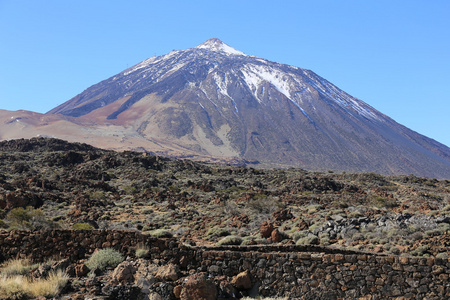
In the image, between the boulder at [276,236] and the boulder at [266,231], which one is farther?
the boulder at [266,231]

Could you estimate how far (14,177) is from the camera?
41.2 metres

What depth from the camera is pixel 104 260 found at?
9.16 metres

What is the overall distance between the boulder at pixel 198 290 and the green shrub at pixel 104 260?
181cm

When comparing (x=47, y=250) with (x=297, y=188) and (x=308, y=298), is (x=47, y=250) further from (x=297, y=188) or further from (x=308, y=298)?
(x=297, y=188)

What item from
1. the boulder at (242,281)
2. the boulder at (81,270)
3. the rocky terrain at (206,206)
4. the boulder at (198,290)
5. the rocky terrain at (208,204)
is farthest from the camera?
the rocky terrain at (208,204)

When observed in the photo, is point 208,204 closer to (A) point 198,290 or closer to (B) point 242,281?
(B) point 242,281

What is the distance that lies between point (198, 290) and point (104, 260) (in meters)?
2.21

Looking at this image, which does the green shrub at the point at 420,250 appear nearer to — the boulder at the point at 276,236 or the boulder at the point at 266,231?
the boulder at the point at 276,236

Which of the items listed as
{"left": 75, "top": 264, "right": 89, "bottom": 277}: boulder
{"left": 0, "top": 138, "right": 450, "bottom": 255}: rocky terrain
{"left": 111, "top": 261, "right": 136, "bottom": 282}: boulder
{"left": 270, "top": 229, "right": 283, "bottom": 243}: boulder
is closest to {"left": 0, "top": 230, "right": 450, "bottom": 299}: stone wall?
{"left": 111, "top": 261, "right": 136, "bottom": 282}: boulder

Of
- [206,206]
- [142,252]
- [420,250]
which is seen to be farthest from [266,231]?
[206,206]

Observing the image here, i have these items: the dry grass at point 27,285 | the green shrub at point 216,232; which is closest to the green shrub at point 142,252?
the dry grass at point 27,285

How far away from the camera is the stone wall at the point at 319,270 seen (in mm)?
8227

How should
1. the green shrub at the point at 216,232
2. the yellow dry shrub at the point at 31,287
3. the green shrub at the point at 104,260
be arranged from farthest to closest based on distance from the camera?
the green shrub at the point at 216,232 → the green shrub at the point at 104,260 → the yellow dry shrub at the point at 31,287

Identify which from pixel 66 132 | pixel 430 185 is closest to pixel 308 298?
pixel 430 185
